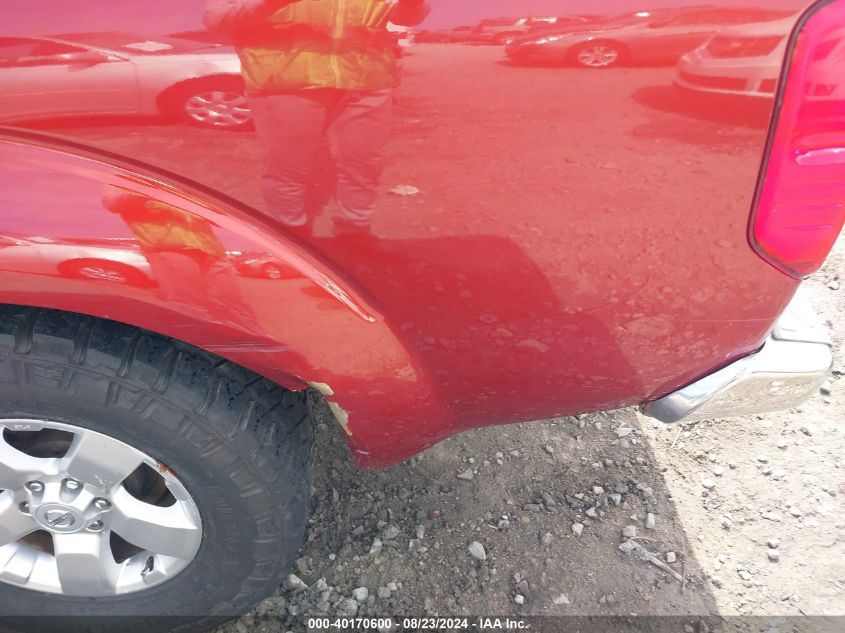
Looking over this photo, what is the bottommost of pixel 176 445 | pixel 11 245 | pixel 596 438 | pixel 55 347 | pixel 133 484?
pixel 596 438

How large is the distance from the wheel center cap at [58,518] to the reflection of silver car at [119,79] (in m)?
0.90

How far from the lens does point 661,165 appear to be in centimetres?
111

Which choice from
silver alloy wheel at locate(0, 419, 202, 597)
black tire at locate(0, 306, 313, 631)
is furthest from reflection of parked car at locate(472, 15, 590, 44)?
silver alloy wheel at locate(0, 419, 202, 597)

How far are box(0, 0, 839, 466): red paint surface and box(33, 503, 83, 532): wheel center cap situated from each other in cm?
58

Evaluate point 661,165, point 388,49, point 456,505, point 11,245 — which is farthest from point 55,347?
point 456,505

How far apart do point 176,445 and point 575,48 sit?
106 centimetres

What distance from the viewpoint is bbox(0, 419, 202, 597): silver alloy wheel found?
142 centimetres

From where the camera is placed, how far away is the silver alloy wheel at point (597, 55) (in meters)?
1.00

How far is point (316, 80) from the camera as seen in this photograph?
102cm

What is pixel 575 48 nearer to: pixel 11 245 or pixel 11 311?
pixel 11 245

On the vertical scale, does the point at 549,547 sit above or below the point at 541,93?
below

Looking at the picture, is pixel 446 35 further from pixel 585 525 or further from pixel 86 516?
pixel 585 525

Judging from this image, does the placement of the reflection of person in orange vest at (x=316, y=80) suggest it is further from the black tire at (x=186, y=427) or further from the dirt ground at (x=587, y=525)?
the dirt ground at (x=587, y=525)

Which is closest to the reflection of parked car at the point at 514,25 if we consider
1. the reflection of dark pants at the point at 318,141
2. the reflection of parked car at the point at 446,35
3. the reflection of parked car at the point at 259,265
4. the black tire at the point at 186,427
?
the reflection of parked car at the point at 446,35
